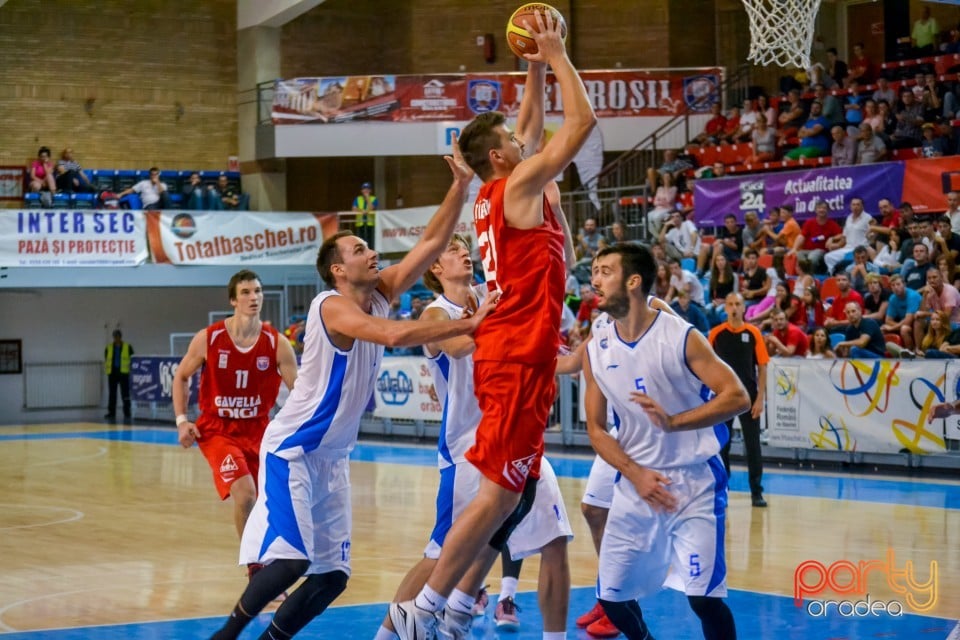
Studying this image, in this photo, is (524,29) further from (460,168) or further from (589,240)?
(589,240)

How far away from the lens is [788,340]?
16094 millimetres

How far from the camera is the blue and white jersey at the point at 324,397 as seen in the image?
6238mm

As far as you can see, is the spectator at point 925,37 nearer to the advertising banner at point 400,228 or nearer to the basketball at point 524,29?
the advertising banner at point 400,228

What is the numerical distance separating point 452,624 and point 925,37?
20.5m

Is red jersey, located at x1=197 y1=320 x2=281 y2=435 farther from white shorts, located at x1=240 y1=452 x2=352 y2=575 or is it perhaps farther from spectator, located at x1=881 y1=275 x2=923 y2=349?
spectator, located at x1=881 y1=275 x2=923 y2=349

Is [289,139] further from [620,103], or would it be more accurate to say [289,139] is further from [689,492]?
[689,492]

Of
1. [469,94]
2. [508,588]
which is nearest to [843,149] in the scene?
[469,94]

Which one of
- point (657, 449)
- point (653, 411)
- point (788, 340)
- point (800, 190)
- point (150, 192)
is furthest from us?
point (150, 192)

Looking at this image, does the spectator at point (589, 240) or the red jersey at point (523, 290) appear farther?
the spectator at point (589, 240)

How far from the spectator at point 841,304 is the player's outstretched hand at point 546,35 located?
11317 millimetres

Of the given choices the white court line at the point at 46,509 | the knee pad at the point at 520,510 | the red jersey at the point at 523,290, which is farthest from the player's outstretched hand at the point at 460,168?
the white court line at the point at 46,509

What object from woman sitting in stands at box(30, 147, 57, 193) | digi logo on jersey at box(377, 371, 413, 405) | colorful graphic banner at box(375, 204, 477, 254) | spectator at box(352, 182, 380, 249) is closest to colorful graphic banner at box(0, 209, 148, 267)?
woman sitting in stands at box(30, 147, 57, 193)

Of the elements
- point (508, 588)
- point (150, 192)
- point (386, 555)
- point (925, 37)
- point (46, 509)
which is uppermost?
point (925, 37)

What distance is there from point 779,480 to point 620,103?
1344cm
